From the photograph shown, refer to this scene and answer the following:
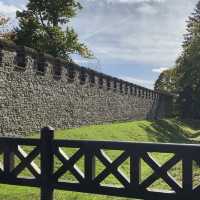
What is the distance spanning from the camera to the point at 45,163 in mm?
7754

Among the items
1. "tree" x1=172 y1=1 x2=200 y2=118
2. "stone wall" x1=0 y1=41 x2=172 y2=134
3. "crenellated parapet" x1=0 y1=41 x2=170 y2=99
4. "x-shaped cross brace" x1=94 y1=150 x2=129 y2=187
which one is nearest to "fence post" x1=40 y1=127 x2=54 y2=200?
"x-shaped cross brace" x1=94 y1=150 x2=129 y2=187

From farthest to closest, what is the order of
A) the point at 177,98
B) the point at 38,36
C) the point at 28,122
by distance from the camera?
the point at 177,98 < the point at 38,36 < the point at 28,122

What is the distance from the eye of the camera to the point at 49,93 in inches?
917

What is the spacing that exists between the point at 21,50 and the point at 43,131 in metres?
13.2

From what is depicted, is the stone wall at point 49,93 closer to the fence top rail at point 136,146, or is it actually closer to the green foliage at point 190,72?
the fence top rail at point 136,146

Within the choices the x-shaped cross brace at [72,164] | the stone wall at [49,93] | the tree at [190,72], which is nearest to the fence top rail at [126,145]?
the x-shaped cross brace at [72,164]

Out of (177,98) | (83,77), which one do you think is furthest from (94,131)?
(177,98)

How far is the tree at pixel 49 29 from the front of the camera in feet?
126

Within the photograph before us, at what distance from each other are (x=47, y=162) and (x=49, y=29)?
3199 cm

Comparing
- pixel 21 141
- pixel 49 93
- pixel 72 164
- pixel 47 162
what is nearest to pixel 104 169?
pixel 72 164

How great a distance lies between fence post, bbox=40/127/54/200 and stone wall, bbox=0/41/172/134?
11334mm

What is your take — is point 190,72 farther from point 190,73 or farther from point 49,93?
point 49,93

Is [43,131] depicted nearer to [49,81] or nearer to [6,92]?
[6,92]

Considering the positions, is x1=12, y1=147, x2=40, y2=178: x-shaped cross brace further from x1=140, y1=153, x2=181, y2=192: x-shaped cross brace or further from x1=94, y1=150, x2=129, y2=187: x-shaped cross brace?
x1=140, y1=153, x2=181, y2=192: x-shaped cross brace
